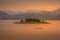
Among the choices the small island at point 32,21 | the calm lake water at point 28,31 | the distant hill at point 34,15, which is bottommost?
the calm lake water at point 28,31

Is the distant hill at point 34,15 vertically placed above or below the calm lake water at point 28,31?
above

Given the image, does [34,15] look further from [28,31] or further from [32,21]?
[28,31]

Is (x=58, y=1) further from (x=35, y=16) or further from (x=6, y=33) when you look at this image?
(x=6, y=33)

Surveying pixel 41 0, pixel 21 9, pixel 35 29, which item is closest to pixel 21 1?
pixel 21 9

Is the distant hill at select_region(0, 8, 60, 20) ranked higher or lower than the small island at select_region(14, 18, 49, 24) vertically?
higher

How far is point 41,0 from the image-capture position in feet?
5.85

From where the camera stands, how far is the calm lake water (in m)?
1.69

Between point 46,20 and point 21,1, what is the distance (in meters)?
0.40

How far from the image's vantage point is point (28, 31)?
5.63 ft

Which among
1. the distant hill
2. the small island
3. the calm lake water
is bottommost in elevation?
the calm lake water

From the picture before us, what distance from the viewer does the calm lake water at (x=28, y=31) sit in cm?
169

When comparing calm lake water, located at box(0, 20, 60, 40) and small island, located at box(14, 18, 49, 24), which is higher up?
small island, located at box(14, 18, 49, 24)

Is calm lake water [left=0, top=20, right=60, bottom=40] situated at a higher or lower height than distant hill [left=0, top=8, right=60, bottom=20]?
lower

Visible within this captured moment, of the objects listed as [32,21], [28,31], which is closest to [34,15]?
[32,21]
